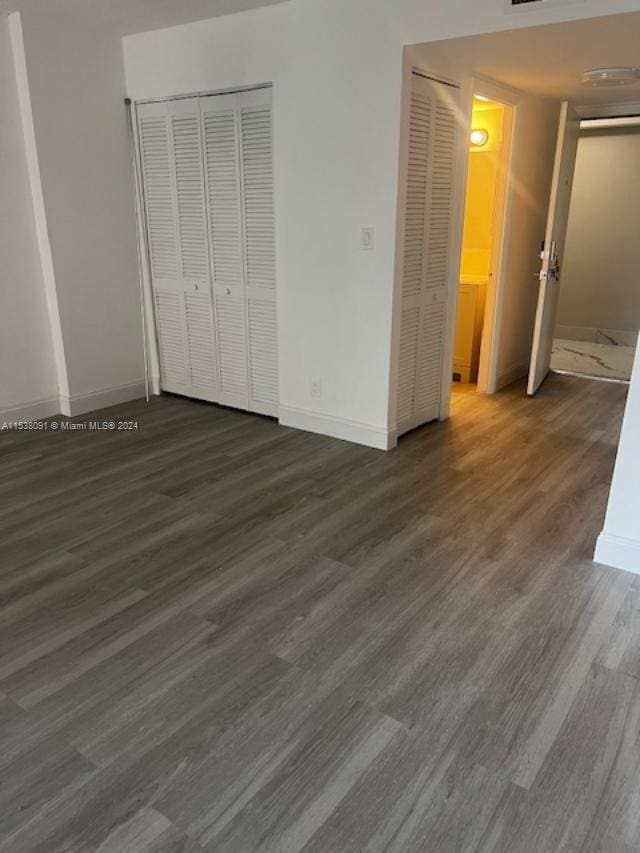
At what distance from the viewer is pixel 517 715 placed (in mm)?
1746

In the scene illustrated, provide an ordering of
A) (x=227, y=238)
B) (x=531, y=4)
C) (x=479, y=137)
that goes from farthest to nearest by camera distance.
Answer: (x=479, y=137)
(x=227, y=238)
(x=531, y=4)

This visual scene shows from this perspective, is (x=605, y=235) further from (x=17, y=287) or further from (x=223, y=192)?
(x=17, y=287)

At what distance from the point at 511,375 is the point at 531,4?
9.84ft

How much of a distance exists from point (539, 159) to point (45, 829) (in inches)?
197

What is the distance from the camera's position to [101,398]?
4.43 meters

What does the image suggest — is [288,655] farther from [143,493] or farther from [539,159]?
[539,159]

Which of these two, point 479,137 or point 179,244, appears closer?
point 179,244

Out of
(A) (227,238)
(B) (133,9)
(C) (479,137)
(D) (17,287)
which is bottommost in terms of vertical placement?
(D) (17,287)

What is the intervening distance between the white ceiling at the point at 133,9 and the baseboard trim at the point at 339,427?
231 cm

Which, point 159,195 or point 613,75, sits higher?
point 613,75

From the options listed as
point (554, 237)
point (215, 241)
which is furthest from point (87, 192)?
point (554, 237)

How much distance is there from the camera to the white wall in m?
2.32

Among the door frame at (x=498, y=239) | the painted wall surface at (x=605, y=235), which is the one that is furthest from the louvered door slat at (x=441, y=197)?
the painted wall surface at (x=605, y=235)

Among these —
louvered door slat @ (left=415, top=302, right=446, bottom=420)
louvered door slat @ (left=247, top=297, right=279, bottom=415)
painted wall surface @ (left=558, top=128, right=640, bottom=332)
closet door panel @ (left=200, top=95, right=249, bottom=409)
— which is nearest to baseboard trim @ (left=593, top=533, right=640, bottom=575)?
louvered door slat @ (left=415, top=302, right=446, bottom=420)
